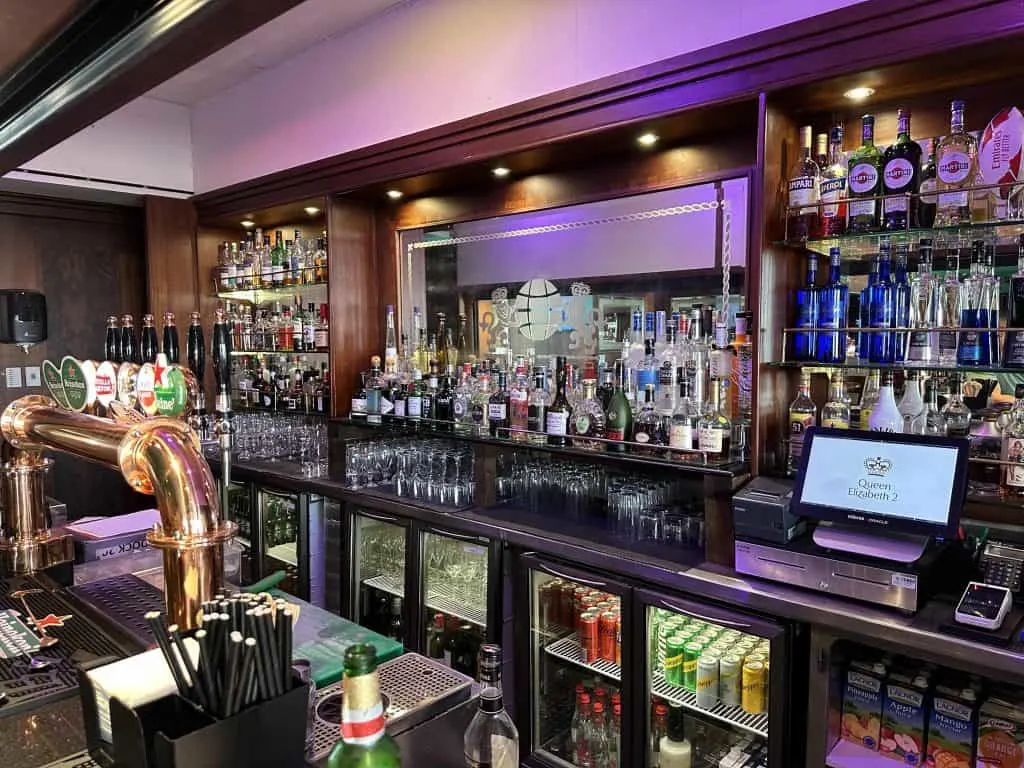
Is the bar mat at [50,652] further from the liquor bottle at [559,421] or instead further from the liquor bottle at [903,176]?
the liquor bottle at [903,176]

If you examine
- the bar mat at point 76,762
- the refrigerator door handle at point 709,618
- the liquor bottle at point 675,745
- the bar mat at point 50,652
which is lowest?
the liquor bottle at point 675,745

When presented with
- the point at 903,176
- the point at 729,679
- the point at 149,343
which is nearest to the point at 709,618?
the point at 729,679

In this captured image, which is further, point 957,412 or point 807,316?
point 807,316

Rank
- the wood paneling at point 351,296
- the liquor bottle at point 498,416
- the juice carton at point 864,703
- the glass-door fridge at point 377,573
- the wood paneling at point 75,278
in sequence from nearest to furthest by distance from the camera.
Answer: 1. the juice carton at point 864,703
2. the liquor bottle at point 498,416
3. the glass-door fridge at point 377,573
4. the wood paneling at point 351,296
5. the wood paneling at point 75,278

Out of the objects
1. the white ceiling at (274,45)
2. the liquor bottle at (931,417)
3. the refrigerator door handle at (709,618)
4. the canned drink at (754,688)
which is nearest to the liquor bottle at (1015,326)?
the liquor bottle at (931,417)

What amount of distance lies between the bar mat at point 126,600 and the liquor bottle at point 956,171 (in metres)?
2.21

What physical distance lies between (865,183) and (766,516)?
1017mm

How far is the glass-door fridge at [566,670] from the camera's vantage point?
2.57m

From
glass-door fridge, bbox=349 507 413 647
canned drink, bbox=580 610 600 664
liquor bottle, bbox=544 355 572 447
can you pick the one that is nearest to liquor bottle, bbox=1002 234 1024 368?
liquor bottle, bbox=544 355 572 447

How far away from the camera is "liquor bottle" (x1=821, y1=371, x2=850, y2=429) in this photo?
226 centimetres

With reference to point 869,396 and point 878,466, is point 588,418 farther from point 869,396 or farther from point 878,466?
point 878,466

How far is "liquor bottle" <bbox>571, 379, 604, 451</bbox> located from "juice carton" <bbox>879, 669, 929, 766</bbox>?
117 centimetres

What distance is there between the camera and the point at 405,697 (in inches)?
46.0

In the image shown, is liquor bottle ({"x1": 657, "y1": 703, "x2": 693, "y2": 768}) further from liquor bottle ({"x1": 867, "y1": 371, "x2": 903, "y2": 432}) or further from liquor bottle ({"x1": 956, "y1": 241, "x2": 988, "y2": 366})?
liquor bottle ({"x1": 956, "y1": 241, "x2": 988, "y2": 366})
